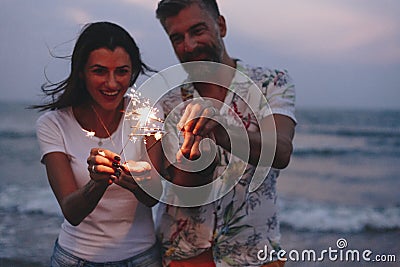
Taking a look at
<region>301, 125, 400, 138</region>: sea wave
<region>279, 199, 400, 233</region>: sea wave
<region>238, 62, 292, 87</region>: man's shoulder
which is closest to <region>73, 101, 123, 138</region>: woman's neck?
<region>238, 62, 292, 87</region>: man's shoulder

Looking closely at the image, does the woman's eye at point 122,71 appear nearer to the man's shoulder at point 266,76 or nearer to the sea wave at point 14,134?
the man's shoulder at point 266,76

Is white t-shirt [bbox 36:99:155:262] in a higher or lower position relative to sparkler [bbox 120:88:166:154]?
lower

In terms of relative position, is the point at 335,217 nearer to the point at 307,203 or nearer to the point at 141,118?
the point at 307,203

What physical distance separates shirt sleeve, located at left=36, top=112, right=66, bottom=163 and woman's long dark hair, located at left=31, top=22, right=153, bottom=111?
4cm

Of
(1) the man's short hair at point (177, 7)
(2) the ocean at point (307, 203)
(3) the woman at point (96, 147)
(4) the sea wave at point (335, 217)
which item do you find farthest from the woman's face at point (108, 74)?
(4) the sea wave at point (335, 217)

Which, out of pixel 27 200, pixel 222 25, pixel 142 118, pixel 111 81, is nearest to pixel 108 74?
pixel 111 81

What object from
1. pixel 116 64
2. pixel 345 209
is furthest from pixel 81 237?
pixel 345 209

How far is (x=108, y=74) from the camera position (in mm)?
1017

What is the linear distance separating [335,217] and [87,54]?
98 centimetres

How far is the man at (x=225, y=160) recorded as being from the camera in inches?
40.2

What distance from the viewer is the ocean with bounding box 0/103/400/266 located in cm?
142

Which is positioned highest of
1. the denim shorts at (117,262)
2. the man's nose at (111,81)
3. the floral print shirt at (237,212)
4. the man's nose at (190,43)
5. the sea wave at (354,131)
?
the sea wave at (354,131)

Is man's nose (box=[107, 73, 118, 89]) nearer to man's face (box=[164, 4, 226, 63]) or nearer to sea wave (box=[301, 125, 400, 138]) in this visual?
man's face (box=[164, 4, 226, 63])
